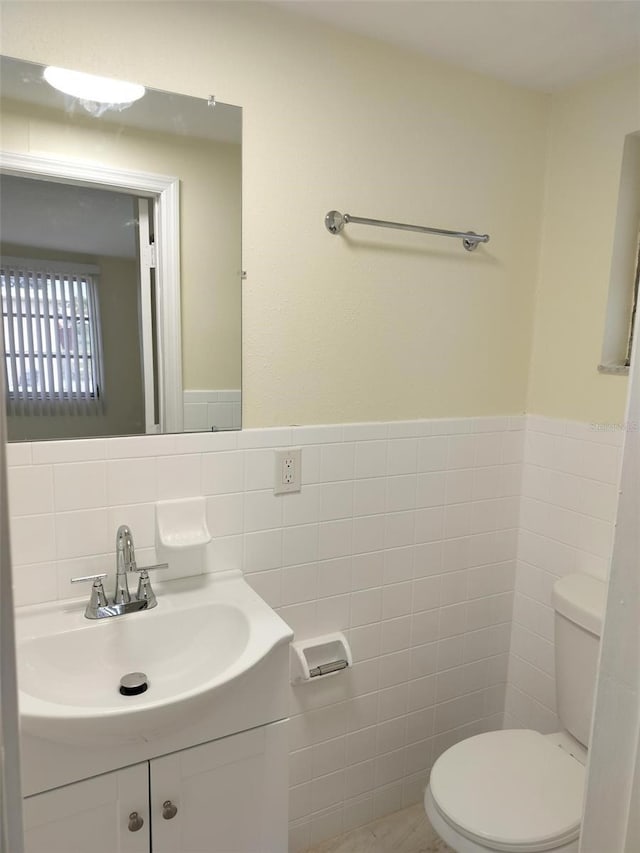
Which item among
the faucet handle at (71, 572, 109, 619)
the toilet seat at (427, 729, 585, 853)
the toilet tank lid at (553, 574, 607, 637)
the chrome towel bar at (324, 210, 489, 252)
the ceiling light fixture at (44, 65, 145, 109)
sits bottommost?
the toilet seat at (427, 729, 585, 853)

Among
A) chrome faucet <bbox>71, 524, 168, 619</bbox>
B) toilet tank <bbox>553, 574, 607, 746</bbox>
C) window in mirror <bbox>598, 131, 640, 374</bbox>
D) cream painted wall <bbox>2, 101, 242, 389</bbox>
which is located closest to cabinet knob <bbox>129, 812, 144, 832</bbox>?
chrome faucet <bbox>71, 524, 168, 619</bbox>

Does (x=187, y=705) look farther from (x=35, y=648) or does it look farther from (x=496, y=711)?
(x=496, y=711)

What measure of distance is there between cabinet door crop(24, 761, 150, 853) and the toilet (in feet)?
2.47

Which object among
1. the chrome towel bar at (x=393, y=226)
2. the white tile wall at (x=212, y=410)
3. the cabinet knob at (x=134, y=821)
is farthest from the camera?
the chrome towel bar at (x=393, y=226)

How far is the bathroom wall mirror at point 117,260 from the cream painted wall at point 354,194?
0.07 meters

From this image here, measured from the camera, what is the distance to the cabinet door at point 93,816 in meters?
1.08

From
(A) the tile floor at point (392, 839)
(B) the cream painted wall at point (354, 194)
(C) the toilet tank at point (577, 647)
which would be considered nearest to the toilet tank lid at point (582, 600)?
(C) the toilet tank at point (577, 647)

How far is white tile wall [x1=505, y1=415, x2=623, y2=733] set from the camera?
1782mm

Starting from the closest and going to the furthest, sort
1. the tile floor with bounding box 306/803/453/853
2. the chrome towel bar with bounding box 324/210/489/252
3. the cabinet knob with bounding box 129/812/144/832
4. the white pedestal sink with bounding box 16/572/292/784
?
the white pedestal sink with bounding box 16/572/292/784 → the cabinet knob with bounding box 129/812/144/832 → the chrome towel bar with bounding box 324/210/489/252 → the tile floor with bounding box 306/803/453/853

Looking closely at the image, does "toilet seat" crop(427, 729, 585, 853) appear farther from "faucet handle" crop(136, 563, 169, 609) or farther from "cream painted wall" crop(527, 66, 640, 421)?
"cream painted wall" crop(527, 66, 640, 421)

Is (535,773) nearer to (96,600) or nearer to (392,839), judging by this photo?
(392,839)

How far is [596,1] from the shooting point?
137 centimetres

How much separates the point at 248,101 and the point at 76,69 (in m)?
0.41

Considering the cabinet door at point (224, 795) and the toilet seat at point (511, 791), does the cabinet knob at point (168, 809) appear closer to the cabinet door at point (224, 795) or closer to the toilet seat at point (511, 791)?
the cabinet door at point (224, 795)
